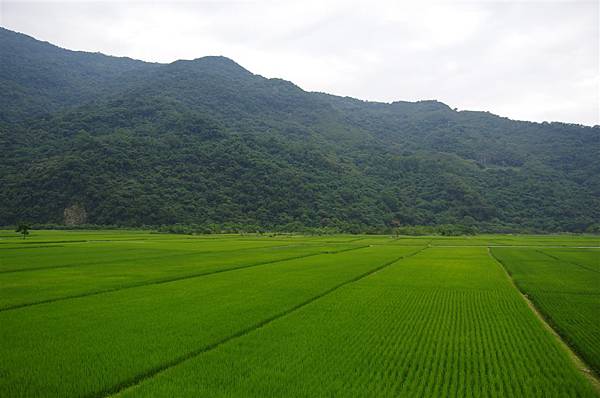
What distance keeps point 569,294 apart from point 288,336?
41.1 feet

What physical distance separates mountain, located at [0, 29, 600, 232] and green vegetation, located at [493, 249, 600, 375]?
5907cm

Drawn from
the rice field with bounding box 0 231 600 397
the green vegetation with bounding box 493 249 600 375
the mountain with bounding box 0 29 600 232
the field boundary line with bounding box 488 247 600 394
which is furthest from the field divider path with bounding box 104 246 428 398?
the mountain with bounding box 0 29 600 232

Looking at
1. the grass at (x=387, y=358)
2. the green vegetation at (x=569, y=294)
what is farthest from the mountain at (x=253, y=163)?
the grass at (x=387, y=358)

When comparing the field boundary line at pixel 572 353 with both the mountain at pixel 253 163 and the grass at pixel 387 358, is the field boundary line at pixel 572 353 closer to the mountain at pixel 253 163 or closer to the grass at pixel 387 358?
the grass at pixel 387 358

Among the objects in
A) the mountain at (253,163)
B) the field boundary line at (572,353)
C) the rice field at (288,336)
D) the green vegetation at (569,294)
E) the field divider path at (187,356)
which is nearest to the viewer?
the field divider path at (187,356)

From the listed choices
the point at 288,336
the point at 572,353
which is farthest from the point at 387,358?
the point at 572,353

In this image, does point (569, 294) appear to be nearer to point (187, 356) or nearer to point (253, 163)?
point (187, 356)

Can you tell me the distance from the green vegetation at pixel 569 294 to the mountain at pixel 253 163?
194 ft

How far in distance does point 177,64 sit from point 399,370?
196903mm

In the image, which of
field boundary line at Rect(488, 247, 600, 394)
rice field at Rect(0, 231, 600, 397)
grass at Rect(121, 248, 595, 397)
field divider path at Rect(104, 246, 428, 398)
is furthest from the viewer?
field boundary line at Rect(488, 247, 600, 394)

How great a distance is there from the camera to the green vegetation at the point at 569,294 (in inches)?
437

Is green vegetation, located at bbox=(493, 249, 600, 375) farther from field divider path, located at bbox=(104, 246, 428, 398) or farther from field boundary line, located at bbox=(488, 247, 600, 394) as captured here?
field divider path, located at bbox=(104, 246, 428, 398)

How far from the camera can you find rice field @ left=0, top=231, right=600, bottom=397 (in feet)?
25.2

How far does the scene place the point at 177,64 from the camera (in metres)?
189
